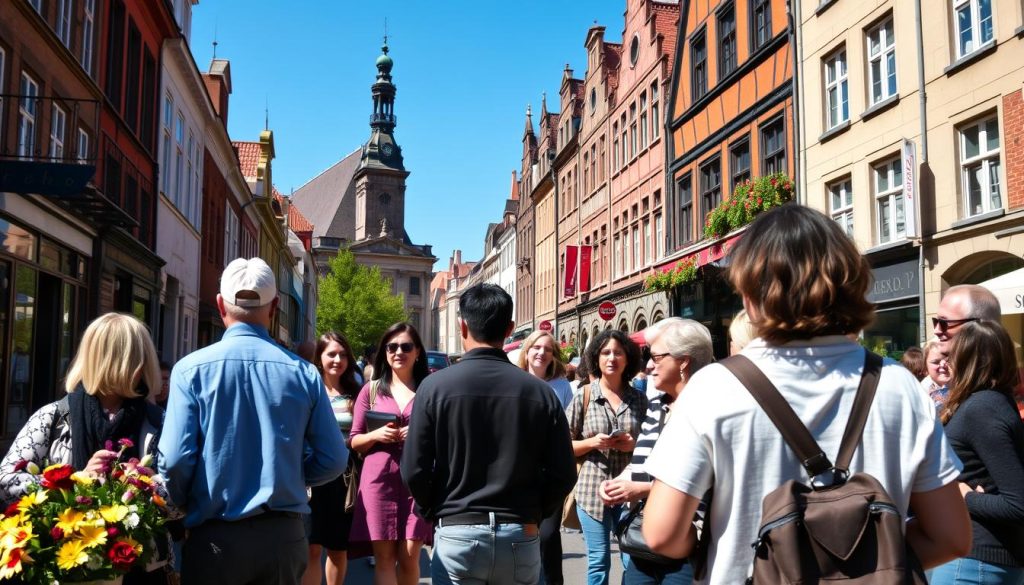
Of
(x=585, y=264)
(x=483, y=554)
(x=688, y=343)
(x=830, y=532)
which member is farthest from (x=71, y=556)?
(x=585, y=264)

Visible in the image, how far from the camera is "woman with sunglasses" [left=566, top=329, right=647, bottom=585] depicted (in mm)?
5516

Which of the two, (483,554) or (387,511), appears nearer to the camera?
(483,554)

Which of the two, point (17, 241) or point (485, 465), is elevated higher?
point (17, 241)

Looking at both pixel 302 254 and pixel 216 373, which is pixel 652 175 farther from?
pixel 302 254

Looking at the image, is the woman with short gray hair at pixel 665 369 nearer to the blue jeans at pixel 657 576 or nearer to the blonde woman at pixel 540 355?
the blue jeans at pixel 657 576

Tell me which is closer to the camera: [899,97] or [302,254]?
[899,97]

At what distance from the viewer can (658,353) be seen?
14.9ft

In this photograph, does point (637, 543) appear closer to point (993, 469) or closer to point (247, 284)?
point (993, 469)

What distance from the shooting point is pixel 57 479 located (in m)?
3.09

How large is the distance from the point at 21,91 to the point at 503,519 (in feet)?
35.3

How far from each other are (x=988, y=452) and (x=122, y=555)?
292 cm

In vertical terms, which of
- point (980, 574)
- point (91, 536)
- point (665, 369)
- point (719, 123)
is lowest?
point (980, 574)

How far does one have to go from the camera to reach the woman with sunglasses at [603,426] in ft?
18.1

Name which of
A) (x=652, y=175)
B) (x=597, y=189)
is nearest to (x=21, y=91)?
(x=652, y=175)
